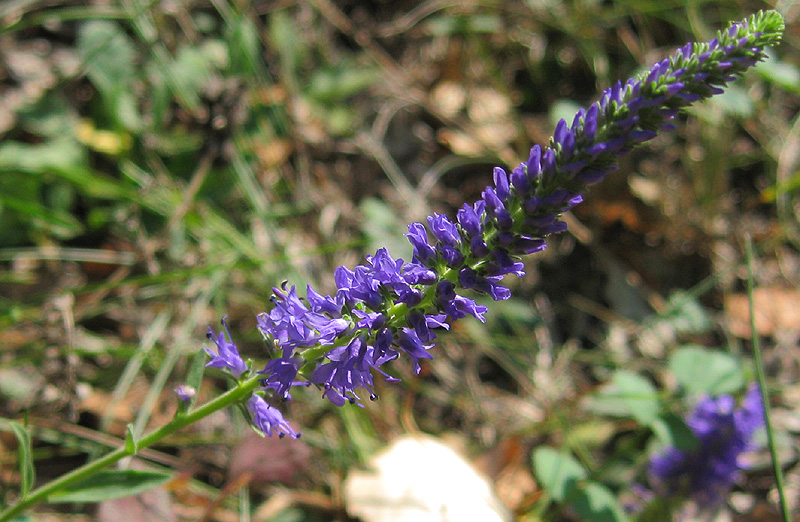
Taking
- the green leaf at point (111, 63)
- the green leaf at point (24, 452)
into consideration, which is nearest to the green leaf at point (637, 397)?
the green leaf at point (24, 452)

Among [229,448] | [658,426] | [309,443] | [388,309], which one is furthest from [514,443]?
[388,309]

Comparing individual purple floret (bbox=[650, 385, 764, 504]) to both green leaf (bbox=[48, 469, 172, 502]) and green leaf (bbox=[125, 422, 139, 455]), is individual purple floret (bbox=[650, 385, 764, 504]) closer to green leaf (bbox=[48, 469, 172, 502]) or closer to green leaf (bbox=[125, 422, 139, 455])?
green leaf (bbox=[48, 469, 172, 502])

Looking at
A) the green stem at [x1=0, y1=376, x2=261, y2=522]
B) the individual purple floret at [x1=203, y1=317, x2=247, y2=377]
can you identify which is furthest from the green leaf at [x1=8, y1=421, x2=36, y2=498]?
the individual purple floret at [x1=203, y1=317, x2=247, y2=377]

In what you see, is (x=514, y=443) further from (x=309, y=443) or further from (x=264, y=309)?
(x=264, y=309)

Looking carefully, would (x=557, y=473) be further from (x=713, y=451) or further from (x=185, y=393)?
(x=185, y=393)

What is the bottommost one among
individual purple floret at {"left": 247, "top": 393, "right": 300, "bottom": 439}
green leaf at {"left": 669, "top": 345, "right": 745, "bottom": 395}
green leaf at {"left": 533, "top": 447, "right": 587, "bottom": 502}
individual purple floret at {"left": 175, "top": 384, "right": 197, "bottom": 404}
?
green leaf at {"left": 669, "top": 345, "right": 745, "bottom": 395}

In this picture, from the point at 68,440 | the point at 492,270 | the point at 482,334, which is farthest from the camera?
the point at 482,334
